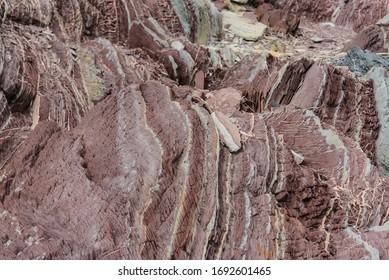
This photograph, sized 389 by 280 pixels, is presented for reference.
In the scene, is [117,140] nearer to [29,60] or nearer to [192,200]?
[192,200]

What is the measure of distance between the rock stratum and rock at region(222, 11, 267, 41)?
2.87 metres

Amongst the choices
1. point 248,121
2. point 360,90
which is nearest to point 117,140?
point 248,121

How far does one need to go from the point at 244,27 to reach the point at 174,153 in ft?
26.7

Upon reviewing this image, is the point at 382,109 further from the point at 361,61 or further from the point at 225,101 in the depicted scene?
the point at 225,101

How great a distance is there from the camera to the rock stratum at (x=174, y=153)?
490cm

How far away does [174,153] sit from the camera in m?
5.39

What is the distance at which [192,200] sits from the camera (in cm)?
508

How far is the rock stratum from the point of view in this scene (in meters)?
4.90

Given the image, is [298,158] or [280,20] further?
[280,20]

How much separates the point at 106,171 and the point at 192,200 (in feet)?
3.14

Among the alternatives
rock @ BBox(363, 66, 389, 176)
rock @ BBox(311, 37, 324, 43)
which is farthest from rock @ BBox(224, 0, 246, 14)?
rock @ BBox(363, 66, 389, 176)

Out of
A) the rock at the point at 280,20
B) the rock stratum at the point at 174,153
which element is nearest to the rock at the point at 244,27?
the rock at the point at 280,20

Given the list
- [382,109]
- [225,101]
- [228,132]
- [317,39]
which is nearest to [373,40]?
[317,39]

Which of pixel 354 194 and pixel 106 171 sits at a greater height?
pixel 106 171
